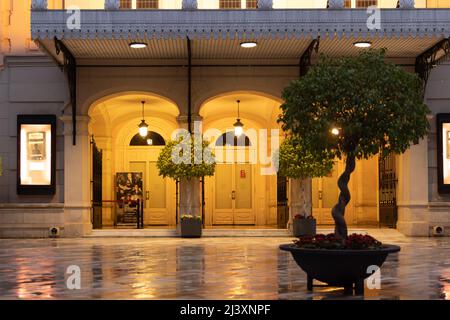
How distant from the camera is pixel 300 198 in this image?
24953 millimetres

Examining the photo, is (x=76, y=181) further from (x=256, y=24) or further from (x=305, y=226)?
(x=256, y=24)

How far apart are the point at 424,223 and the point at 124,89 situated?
10.2 meters

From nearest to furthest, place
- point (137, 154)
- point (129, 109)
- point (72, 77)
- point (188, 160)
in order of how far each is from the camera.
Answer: point (188, 160), point (72, 77), point (129, 109), point (137, 154)

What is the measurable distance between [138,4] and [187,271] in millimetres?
13681

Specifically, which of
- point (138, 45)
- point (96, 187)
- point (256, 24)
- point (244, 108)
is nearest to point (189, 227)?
point (96, 187)

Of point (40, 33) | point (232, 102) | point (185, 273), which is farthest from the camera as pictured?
point (232, 102)

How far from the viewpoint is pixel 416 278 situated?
509 inches

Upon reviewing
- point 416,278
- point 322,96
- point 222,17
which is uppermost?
point 222,17

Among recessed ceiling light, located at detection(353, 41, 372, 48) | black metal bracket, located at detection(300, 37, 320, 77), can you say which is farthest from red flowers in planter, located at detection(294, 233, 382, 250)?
recessed ceiling light, located at detection(353, 41, 372, 48)

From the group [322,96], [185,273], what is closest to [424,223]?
[185,273]

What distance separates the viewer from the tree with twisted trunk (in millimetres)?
11281
